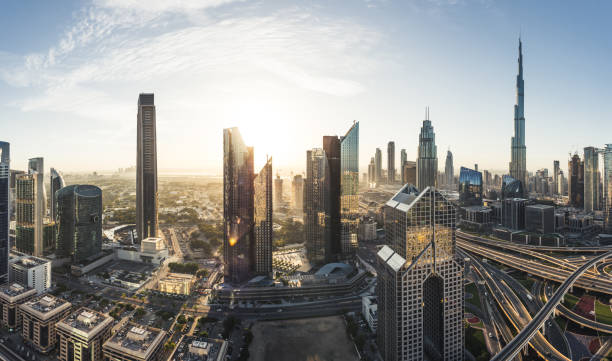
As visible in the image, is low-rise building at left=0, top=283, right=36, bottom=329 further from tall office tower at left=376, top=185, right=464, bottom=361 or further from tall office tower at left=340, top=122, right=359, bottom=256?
tall office tower at left=340, top=122, right=359, bottom=256

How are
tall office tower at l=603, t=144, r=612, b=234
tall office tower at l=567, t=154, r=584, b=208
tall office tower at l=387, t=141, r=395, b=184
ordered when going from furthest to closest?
tall office tower at l=387, t=141, r=395, b=184, tall office tower at l=567, t=154, r=584, b=208, tall office tower at l=603, t=144, r=612, b=234

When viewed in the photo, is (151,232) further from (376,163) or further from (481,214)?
(376,163)

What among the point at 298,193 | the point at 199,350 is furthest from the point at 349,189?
the point at 298,193

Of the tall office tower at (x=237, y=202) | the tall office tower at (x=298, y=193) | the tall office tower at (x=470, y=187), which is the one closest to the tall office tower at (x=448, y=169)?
the tall office tower at (x=470, y=187)

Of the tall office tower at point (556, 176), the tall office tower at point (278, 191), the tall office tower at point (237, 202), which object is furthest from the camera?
the tall office tower at point (556, 176)

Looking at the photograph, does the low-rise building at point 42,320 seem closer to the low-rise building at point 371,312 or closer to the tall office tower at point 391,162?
the low-rise building at point 371,312

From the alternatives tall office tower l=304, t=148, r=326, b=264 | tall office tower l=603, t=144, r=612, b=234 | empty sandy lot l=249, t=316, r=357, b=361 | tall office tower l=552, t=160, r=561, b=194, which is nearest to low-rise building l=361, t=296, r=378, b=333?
empty sandy lot l=249, t=316, r=357, b=361
